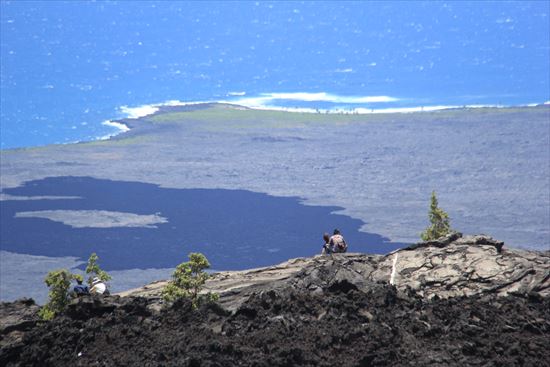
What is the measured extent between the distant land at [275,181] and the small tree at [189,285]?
36858 mm

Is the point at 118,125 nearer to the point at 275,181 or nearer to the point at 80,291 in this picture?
the point at 275,181

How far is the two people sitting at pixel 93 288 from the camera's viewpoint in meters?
33.1

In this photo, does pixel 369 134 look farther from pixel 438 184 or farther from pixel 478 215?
pixel 478 215

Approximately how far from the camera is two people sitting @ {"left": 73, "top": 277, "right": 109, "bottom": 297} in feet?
109

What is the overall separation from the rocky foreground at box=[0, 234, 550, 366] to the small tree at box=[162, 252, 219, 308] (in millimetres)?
584

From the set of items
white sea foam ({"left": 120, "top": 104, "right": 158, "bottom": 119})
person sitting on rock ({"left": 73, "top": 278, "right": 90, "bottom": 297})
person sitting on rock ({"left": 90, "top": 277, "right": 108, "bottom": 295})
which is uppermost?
white sea foam ({"left": 120, "top": 104, "right": 158, "bottom": 119})

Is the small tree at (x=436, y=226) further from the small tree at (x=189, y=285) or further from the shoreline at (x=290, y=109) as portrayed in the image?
the shoreline at (x=290, y=109)

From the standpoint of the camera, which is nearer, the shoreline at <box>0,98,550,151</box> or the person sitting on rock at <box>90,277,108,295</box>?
the person sitting on rock at <box>90,277,108,295</box>

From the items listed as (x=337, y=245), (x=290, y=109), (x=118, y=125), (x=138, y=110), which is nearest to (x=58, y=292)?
(x=337, y=245)

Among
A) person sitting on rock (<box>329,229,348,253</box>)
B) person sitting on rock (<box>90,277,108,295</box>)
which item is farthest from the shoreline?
person sitting on rock (<box>90,277,108,295</box>)

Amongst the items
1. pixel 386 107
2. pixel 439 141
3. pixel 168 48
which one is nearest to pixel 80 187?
pixel 439 141

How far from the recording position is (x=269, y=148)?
11669 cm

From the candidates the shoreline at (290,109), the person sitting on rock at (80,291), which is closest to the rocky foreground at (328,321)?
the person sitting on rock at (80,291)

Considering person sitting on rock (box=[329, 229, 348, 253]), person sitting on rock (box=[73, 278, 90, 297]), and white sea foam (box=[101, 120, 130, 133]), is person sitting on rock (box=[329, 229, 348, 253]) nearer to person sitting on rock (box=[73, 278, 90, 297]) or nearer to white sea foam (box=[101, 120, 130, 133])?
person sitting on rock (box=[73, 278, 90, 297])
